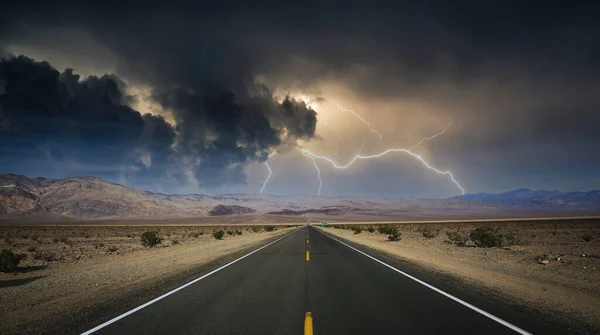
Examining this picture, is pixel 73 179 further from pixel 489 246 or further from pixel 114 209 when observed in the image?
pixel 489 246

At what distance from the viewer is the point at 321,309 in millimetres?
7195

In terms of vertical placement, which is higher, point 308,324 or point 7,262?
point 308,324

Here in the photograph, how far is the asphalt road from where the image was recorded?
5.91 m

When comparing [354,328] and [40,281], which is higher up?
A: [354,328]

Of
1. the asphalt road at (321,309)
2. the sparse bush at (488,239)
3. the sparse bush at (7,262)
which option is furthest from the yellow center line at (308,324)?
the sparse bush at (488,239)

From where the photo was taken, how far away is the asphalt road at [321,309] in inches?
233

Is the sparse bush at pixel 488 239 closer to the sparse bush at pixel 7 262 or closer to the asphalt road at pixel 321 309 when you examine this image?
the asphalt road at pixel 321 309

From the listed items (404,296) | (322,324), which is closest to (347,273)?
(404,296)

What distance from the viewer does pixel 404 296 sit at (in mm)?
8477

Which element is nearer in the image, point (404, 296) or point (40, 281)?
point (404, 296)

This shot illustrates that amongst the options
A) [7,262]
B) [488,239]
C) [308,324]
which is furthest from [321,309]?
[488,239]

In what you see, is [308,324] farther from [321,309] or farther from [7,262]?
[7,262]

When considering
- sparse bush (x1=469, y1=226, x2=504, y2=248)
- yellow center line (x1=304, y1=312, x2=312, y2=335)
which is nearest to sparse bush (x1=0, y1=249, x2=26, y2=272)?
yellow center line (x1=304, y1=312, x2=312, y2=335)

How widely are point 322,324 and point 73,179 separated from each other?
208614mm
